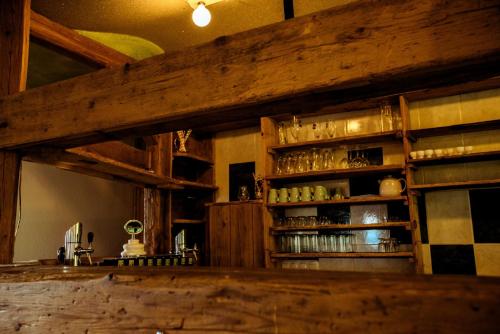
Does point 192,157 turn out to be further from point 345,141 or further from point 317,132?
point 345,141

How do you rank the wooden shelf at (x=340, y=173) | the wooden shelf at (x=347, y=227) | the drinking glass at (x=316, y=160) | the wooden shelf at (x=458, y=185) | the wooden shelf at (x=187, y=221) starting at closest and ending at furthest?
the wooden shelf at (x=458, y=185) < the wooden shelf at (x=347, y=227) < the wooden shelf at (x=340, y=173) < the drinking glass at (x=316, y=160) < the wooden shelf at (x=187, y=221)

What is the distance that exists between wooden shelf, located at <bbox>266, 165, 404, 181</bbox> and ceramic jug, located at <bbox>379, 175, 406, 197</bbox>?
9 cm

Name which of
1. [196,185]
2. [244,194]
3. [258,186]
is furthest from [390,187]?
[196,185]

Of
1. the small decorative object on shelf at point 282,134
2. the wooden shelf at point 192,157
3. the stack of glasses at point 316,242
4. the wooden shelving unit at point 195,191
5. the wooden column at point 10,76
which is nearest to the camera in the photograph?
the wooden column at point 10,76

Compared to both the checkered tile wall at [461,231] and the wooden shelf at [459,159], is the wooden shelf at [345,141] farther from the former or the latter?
the checkered tile wall at [461,231]

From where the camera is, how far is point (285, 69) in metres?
1.18

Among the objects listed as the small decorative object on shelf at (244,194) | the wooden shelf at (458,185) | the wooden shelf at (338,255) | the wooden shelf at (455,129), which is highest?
the wooden shelf at (455,129)

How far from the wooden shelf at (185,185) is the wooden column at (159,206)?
0.32ft

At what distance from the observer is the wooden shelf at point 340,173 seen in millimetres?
3447

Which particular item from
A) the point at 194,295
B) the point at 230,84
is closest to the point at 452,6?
the point at 230,84

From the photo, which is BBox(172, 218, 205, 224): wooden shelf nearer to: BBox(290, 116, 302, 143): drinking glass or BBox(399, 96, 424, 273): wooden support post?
BBox(290, 116, 302, 143): drinking glass

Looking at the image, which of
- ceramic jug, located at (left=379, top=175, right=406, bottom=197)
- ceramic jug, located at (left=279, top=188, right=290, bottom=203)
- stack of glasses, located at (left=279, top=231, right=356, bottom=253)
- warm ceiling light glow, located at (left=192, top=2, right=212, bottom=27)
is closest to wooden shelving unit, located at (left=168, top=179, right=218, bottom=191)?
ceramic jug, located at (left=279, top=188, right=290, bottom=203)

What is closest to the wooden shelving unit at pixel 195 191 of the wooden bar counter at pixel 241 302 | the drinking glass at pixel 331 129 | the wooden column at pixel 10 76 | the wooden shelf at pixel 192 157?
the wooden shelf at pixel 192 157

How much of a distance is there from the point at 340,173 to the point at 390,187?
1.53ft
